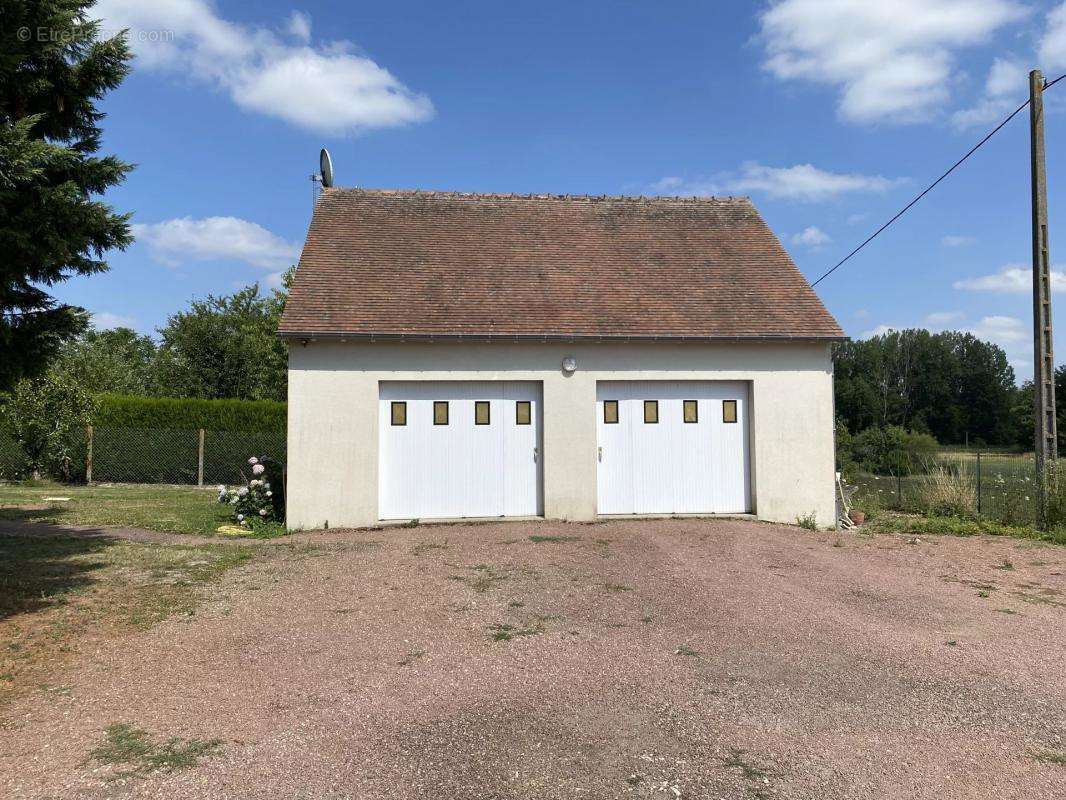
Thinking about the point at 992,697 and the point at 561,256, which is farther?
the point at 561,256

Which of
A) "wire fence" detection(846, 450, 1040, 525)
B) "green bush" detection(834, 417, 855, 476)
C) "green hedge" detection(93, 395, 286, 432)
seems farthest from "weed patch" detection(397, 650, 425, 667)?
"green hedge" detection(93, 395, 286, 432)

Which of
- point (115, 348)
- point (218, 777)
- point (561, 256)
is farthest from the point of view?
point (115, 348)

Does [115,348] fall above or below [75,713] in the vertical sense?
above

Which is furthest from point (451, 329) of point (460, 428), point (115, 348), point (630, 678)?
point (115, 348)

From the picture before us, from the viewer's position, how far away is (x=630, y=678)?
192 inches

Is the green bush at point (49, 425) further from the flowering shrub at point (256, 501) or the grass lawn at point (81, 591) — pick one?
the flowering shrub at point (256, 501)

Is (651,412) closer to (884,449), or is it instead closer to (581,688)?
(581,688)

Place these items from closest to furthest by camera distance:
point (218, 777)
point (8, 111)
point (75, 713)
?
point (218, 777) → point (75, 713) → point (8, 111)

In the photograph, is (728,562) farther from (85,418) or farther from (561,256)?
(85,418)

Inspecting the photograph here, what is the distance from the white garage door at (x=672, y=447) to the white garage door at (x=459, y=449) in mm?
1227

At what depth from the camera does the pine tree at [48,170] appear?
521 centimetres

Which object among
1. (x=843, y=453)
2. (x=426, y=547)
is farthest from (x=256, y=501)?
(x=843, y=453)

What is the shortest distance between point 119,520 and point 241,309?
73.3ft

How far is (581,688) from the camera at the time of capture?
4688 millimetres
